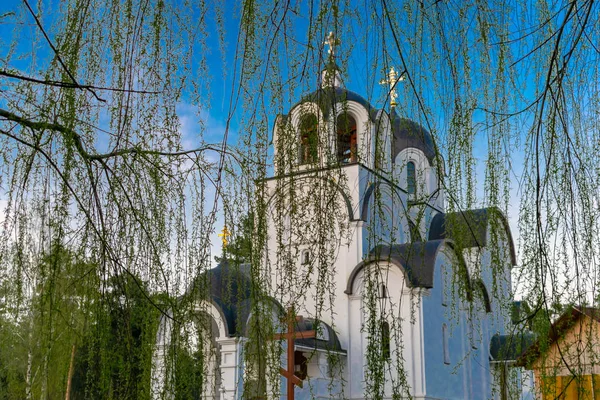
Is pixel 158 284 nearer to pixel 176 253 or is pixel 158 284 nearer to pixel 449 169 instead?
pixel 176 253

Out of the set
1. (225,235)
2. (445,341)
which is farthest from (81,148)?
(445,341)

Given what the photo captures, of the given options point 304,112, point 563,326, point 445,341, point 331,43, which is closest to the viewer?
point 331,43

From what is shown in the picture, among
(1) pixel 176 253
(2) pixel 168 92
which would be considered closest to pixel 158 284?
(1) pixel 176 253

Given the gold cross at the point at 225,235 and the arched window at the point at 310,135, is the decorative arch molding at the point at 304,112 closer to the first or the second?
the arched window at the point at 310,135

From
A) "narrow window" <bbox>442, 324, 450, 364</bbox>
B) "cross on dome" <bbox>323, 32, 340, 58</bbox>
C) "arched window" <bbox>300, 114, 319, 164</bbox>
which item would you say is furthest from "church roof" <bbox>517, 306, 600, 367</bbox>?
"narrow window" <bbox>442, 324, 450, 364</bbox>

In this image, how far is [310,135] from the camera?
1.90 meters

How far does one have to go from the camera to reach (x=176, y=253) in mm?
2188

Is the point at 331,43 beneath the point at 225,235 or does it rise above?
above

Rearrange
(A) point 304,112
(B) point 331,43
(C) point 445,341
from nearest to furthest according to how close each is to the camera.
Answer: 1. (B) point 331,43
2. (A) point 304,112
3. (C) point 445,341

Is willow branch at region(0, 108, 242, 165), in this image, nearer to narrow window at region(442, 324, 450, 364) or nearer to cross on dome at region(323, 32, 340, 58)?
cross on dome at region(323, 32, 340, 58)

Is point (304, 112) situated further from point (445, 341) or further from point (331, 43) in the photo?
point (445, 341)

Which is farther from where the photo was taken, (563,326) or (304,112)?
(563,326)

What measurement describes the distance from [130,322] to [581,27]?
159cm

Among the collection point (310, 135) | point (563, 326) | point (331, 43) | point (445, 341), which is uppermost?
point (331, 43)
